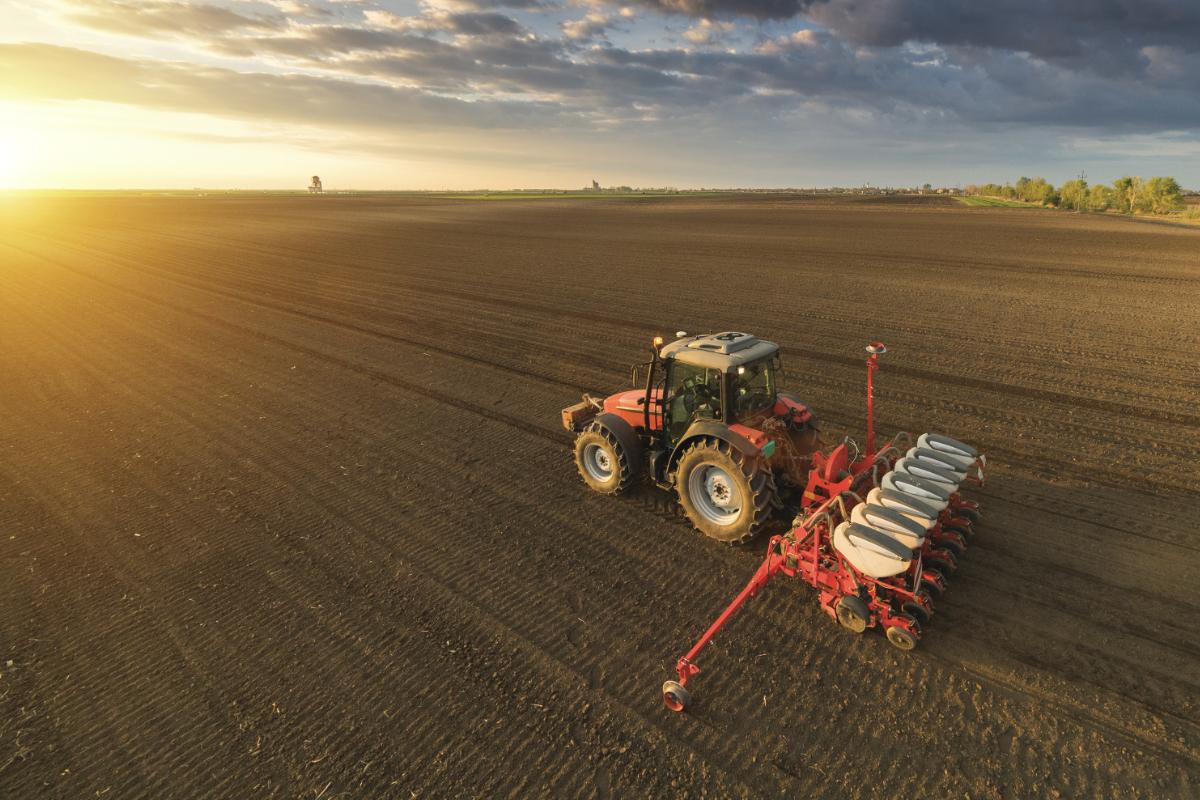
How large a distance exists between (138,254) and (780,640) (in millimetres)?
44334

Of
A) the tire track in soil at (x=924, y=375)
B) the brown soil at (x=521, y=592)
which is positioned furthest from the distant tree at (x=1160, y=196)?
the tire track in soil at (x=924, y=375)

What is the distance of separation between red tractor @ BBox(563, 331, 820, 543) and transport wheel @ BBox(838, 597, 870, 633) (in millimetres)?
1204

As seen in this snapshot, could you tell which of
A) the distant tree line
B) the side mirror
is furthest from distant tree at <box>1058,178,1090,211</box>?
the side mirror

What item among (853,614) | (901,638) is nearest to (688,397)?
(853,614)

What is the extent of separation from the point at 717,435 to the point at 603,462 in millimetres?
2272

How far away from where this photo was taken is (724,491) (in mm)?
6801

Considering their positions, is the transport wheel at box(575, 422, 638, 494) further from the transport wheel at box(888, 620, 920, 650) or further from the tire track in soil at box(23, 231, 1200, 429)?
Answer: the tire track in soil at box(23, 231, 1200, 429)

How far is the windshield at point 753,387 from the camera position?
21.7 ft

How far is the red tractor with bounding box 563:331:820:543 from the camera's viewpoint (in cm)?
636

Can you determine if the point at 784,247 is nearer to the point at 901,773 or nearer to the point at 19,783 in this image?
the point at 901,773

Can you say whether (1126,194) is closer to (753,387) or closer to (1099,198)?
(1099,198)

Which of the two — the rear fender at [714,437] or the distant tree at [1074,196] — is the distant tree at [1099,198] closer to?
the distant tree at [1074,196]

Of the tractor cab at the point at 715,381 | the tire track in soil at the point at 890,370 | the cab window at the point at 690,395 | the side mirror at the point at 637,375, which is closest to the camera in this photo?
the tractor cab at the point at 715,381

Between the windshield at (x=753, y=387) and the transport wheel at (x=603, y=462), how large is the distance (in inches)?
66.2
